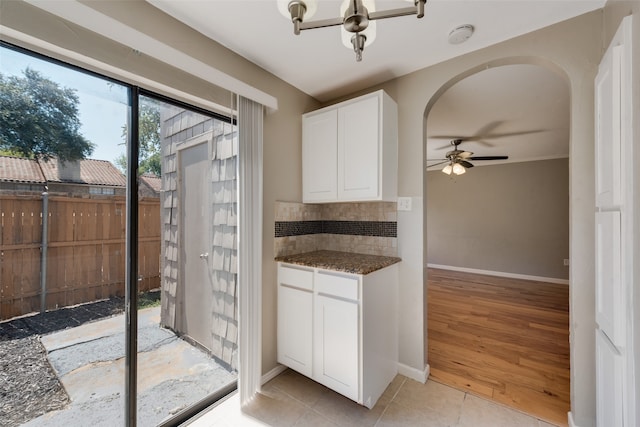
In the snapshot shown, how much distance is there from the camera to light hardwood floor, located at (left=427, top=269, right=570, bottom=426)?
186cm

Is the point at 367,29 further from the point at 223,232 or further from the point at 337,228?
the point at 337,228

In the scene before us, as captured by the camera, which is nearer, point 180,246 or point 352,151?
point 180,246

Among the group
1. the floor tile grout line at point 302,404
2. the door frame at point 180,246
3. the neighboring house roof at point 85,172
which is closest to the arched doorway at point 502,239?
the floor tile grout line at point 302,404

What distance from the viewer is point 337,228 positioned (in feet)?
8.32

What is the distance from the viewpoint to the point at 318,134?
7.21 feet

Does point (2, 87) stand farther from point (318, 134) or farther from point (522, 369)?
point (522, 369)

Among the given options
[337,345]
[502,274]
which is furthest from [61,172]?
[502,274]

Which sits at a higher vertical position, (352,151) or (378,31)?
(378,31)

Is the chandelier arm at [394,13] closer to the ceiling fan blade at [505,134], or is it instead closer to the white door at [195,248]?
the white door at [195,248]

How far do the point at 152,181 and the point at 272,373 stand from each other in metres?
1.71

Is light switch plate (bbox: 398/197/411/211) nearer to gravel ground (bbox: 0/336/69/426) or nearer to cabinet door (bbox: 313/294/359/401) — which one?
cabinet door (bbox: 313/294/359/401)

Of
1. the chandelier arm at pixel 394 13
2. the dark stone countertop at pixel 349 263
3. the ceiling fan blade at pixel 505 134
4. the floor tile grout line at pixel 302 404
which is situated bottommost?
the floor tile grout line at pixel 302 404

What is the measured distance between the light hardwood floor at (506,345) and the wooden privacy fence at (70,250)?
7.81ft

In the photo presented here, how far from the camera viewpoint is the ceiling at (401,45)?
1.43m
